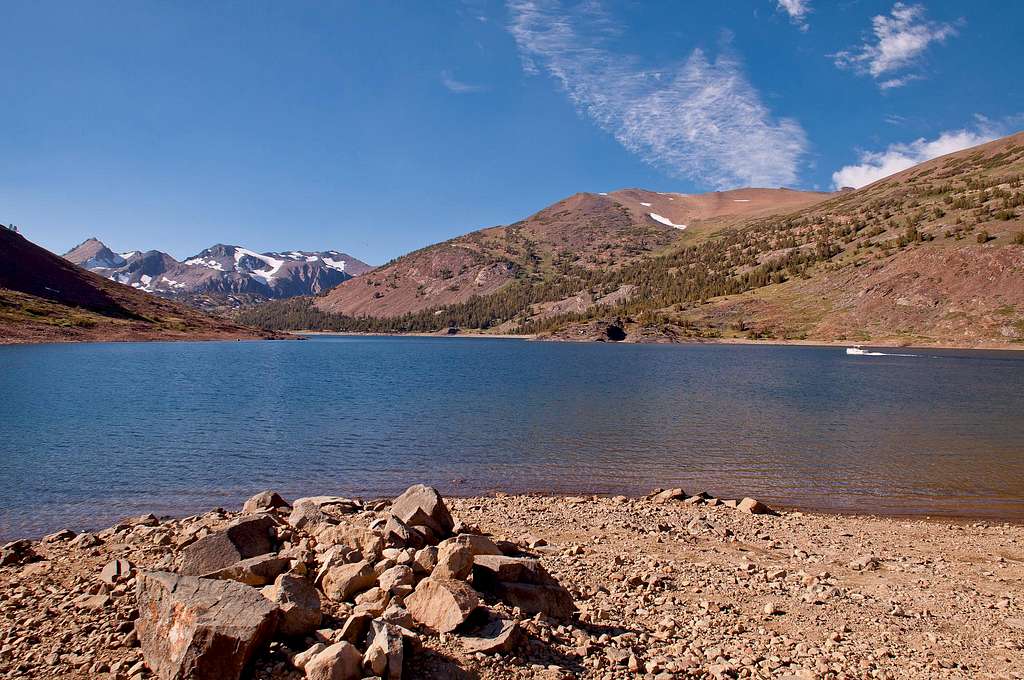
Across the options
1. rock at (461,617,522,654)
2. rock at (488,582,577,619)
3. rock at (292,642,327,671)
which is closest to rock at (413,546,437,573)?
rock at (488,582,577,619)

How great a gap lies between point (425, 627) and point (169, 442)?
2867cm

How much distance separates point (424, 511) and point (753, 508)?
41.1 feet

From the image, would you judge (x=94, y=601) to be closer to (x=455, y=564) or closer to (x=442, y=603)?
(x=442, y=603)

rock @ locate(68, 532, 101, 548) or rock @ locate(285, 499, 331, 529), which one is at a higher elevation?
rock @ locate(285, 499, 331, 529)

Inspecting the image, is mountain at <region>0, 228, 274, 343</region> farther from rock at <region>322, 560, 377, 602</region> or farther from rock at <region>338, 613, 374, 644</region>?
rock at <region>338, 613, 374, 644</region>

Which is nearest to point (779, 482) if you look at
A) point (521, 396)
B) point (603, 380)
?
point (521, 396)

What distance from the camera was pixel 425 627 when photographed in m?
8.72

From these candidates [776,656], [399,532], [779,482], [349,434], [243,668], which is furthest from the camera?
[349,434]

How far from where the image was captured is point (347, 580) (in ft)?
31.7

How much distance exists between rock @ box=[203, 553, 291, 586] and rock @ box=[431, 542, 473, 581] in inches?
111

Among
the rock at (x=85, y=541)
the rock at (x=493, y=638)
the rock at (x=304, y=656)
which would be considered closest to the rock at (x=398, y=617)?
the rock at (x=493, y=638)

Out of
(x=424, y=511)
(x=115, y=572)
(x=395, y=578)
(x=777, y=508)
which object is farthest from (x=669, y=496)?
(x=115, y=572)

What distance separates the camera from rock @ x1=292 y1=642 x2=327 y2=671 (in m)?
7.28

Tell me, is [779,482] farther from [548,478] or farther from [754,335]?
[754,335]
